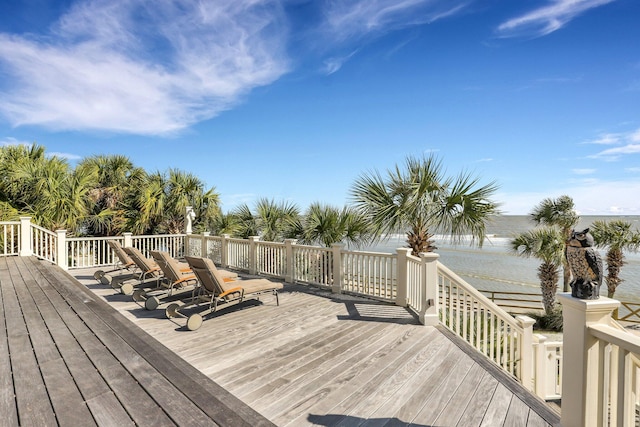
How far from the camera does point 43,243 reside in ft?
32.6

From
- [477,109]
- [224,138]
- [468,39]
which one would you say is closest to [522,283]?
[477,109]

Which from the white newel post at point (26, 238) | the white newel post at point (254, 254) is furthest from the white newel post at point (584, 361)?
the white newel post at point (26, 238)

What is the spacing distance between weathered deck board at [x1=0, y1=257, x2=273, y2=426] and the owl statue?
7.59ft

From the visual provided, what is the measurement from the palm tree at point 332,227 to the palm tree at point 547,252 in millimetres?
9297

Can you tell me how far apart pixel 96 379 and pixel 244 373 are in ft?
4.18

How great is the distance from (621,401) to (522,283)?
83.2 ft

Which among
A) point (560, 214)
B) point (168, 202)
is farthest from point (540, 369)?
point (168, 202)

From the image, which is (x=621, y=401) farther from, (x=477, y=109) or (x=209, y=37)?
(x=477, y=109)

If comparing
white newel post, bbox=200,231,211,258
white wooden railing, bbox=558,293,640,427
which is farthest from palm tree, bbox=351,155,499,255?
white newel post, bbox=200,231,211,258

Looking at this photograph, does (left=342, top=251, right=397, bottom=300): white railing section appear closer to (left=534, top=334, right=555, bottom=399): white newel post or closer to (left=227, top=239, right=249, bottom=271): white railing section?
(left=534, top=334, right=555, bottom=399): white newel post

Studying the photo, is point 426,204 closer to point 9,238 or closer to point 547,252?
point 547,252

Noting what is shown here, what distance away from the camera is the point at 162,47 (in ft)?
32.7

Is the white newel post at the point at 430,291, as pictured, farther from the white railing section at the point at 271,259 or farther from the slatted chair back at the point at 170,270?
the slatted chair back at the point at 170,270

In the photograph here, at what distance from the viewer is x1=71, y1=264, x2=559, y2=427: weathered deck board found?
2.49 m
